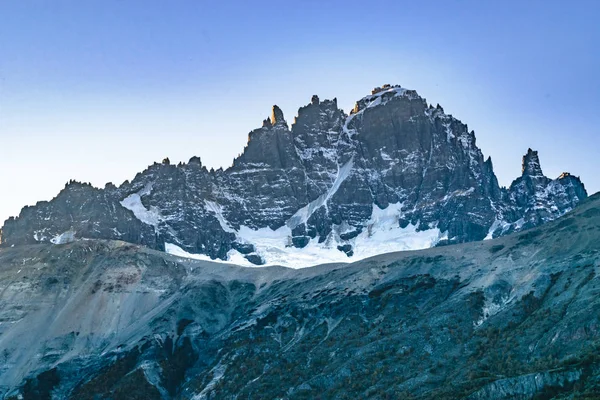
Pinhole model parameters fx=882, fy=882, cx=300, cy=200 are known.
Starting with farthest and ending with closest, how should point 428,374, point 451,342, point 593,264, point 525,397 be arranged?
point 593,264
point 451,342
point 428,374
point 525,397

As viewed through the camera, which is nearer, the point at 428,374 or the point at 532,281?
the point at 428,374

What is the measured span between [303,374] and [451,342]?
3034 centimetres

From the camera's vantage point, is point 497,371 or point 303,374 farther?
point 303,374

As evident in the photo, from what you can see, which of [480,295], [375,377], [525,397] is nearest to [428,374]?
[375,377]

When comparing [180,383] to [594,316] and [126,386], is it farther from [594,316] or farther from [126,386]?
[594,316]

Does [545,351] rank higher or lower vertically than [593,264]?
lower

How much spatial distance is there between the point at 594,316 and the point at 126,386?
102207 millimetres

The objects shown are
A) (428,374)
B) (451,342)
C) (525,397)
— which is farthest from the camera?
(451,342)

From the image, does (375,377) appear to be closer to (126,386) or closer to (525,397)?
(525,397)

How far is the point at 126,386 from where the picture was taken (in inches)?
7717

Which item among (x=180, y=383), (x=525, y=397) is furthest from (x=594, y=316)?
(x=180, y=383)

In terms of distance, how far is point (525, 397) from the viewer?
427ft

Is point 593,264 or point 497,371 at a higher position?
point 593,264

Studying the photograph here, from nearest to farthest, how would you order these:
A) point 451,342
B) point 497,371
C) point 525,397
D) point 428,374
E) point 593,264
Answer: point 525,397 < point 497,371 < point 428,374 < point 451,342 < point 593,264
